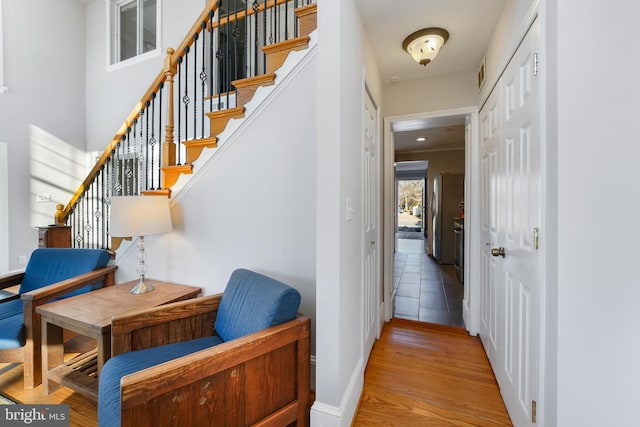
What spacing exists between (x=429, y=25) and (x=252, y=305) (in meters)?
2.14

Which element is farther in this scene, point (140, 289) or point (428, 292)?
point (428, 292)

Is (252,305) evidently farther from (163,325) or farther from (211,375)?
(163,325)

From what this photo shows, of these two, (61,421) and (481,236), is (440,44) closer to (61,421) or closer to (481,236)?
(481,236)

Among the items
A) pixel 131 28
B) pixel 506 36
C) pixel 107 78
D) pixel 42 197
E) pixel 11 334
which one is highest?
pixel 131 28

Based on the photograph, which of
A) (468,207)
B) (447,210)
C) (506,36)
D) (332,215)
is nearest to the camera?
(332,215)

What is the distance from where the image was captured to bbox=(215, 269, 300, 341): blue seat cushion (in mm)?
1374

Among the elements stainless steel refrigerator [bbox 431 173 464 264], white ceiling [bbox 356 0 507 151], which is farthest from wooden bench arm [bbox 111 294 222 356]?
stainless steel refrigerator [bbox 431 173 464 264]

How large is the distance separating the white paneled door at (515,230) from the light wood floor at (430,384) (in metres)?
0.12

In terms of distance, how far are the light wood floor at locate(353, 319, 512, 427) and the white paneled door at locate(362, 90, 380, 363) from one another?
0.19 metres

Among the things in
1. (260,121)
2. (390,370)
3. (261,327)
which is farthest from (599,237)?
(260,121)

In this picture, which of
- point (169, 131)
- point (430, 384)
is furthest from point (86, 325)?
point (430, 384)

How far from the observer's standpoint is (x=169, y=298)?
1911mm

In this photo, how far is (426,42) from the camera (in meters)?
1.95

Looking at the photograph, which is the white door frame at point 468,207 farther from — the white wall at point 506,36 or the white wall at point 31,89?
the white wall at point 31,89
